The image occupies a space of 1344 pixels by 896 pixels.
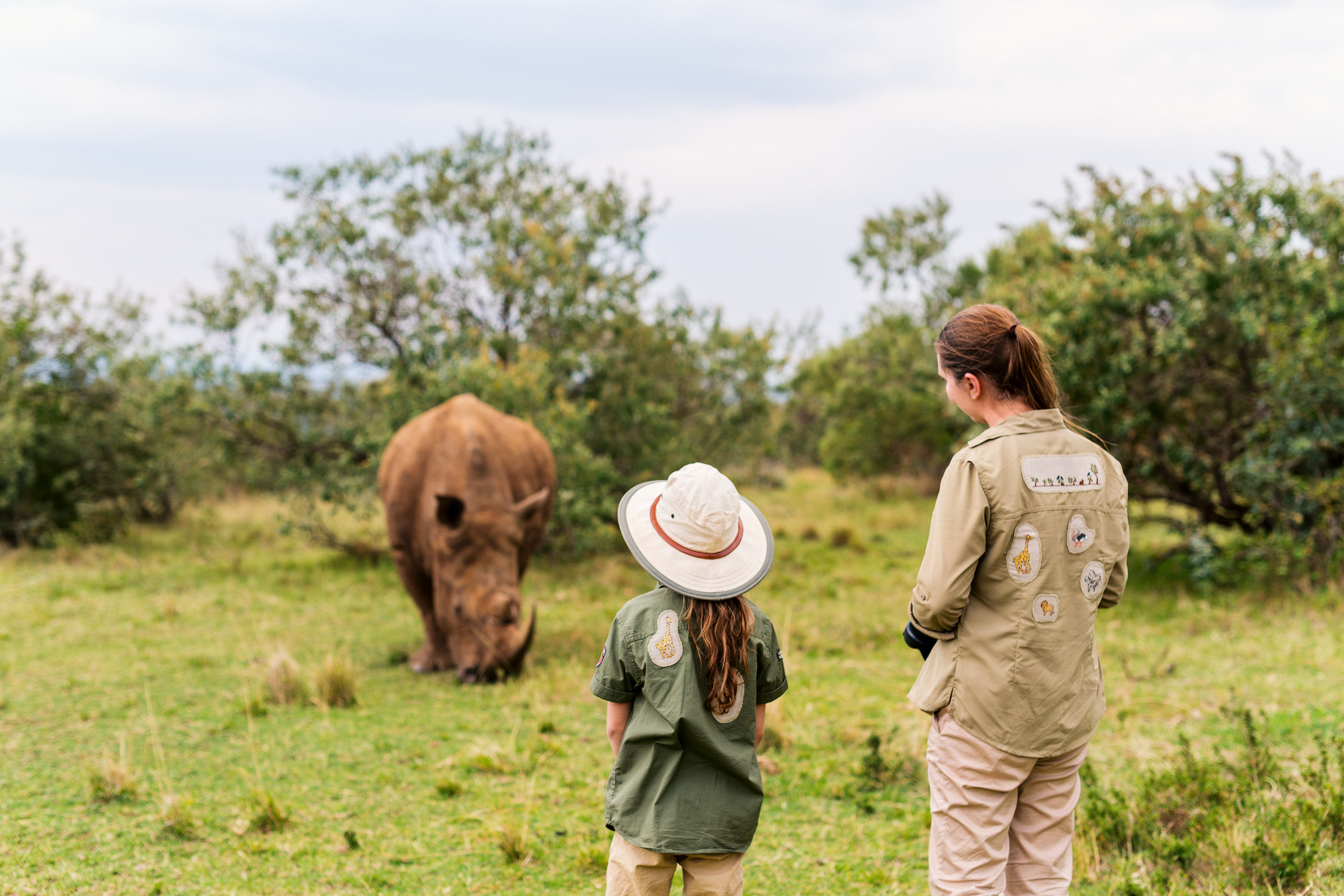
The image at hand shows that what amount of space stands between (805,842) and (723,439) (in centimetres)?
1126

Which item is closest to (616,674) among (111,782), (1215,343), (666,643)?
(666,643)

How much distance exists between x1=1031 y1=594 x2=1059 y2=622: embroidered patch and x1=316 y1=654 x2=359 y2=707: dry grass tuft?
6.07m

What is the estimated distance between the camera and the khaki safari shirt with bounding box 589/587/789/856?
9.35ft

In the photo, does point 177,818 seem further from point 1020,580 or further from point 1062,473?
point 1062,473

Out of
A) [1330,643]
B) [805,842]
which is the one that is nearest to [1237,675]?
[1330,643]

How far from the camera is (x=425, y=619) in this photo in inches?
357

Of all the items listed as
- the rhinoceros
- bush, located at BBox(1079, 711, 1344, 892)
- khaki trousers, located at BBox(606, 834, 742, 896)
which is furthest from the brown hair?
the rhinoceros

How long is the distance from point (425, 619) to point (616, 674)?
259 inches

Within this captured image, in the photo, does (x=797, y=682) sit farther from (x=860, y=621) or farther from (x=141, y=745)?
(x=141, y=745)

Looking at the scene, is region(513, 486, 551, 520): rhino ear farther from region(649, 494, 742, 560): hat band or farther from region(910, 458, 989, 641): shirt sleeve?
region(910, 458, 989, 641): shirt sleeve

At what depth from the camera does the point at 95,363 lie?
16.9m

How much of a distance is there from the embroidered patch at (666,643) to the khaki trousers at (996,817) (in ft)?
2.94

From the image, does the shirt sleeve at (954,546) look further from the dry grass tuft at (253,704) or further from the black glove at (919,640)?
the dry grass tuft at (253,704)

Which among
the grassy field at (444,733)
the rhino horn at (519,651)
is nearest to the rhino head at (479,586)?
the rhino horn at (519,651)
